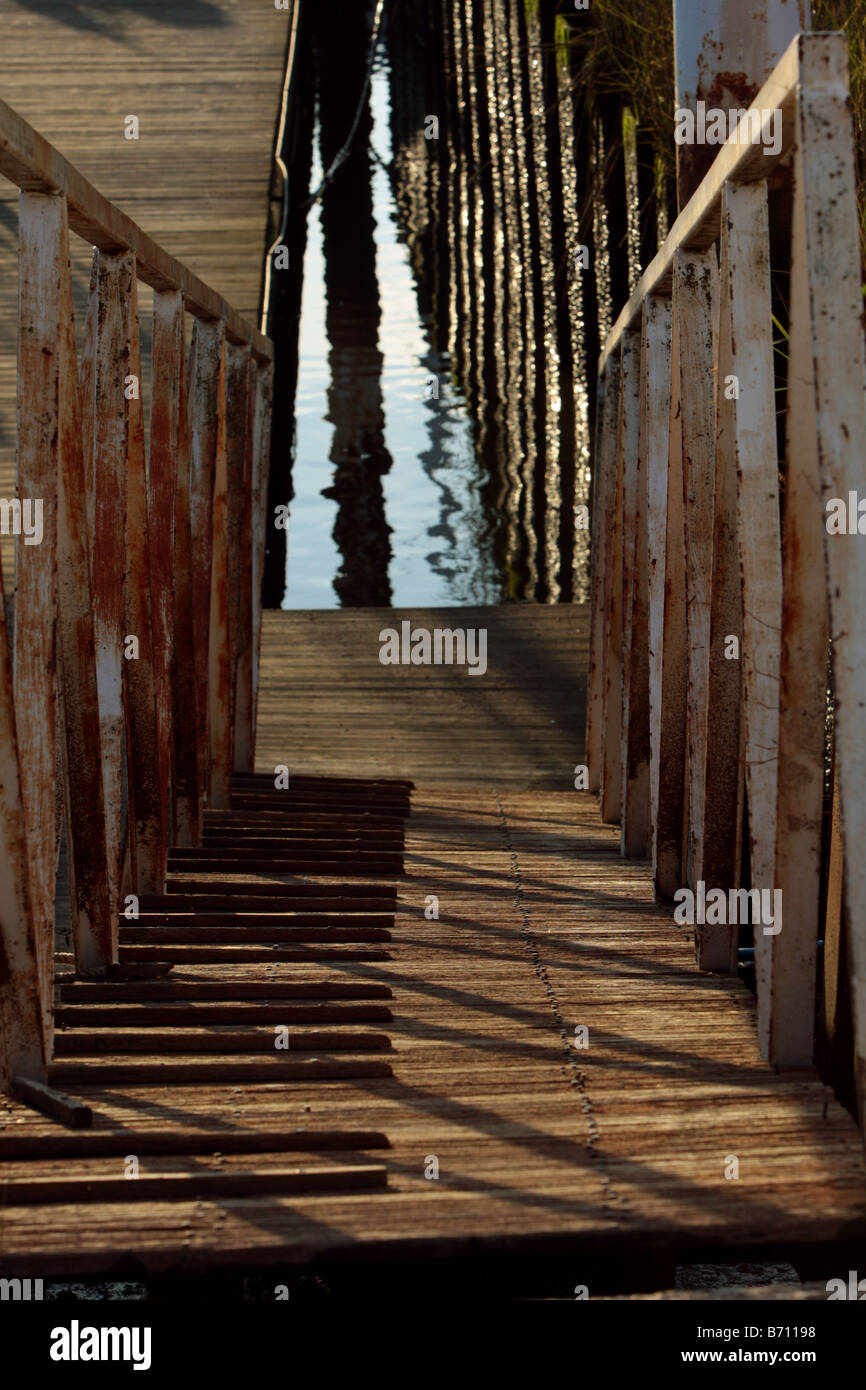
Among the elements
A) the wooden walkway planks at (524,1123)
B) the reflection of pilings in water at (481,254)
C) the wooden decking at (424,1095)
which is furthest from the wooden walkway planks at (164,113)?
the wooden walkway planks at (524,1123)

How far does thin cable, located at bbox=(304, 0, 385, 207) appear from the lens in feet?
38.8

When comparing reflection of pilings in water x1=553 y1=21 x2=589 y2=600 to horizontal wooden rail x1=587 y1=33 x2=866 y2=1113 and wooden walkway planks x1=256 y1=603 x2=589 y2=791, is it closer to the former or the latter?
wooden walkway planks x1=256 y1=603 x2=589 y2=791

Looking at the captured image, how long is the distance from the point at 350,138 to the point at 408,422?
4.93 metres

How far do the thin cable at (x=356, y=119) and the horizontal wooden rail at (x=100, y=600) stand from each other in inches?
343

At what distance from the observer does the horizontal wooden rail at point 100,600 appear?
1.81 m

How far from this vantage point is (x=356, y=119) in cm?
1295

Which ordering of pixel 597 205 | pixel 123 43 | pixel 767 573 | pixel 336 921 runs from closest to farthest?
pixel 767 573, pixel 336 921, pixel 597 205, pixel 123 43

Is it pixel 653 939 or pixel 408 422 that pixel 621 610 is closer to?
pixel 653 939

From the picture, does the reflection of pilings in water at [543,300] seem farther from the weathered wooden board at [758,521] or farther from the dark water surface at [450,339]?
the weathered wooden board at [758,521]

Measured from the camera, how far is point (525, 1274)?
233cm

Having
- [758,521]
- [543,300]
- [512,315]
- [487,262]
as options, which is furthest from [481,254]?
[758,521]

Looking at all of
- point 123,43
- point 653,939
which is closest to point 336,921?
point 653,939

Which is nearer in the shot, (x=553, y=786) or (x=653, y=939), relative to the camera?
(x=653, y=939)

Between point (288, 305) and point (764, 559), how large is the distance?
28.6ft
